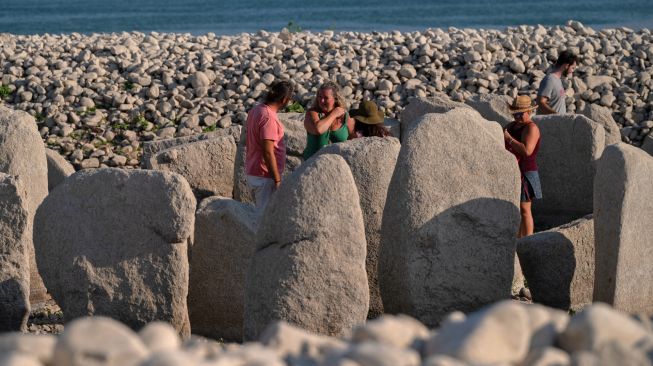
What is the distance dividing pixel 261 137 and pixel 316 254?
177 cm

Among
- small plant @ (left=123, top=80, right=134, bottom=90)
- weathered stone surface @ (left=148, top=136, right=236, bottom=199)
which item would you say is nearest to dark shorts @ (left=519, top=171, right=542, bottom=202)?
weathered stone surface @ (left=148, top=136, right=236, bottom=199)

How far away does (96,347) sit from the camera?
3.56 metres

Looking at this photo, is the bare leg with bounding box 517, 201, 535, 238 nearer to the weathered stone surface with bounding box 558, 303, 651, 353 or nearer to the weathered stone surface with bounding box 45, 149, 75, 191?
the weathered stone surface with bounding box 45, 149, 75, 191

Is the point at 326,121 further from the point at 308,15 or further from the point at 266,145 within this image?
the point at 308,15

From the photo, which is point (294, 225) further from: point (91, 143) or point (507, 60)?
point (507, 60)

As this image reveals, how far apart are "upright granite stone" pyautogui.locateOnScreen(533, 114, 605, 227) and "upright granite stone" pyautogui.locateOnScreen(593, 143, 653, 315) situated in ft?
9.71

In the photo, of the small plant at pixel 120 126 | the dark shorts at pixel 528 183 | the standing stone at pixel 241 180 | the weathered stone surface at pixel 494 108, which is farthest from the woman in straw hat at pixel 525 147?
the small plant at pixel 120 126

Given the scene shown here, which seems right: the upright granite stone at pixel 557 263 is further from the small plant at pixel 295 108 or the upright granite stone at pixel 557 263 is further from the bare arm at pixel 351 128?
the small plant at pixel 295 108

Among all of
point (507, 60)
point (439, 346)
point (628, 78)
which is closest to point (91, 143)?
point (507, 60)

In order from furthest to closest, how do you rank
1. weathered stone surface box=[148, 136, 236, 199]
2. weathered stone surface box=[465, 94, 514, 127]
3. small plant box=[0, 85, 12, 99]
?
small plant box=[0, 85, 12, 99], weathered stone surface box=[465, 94, 514, 127], weathered stone surface box=[148, 136, 236, 199]

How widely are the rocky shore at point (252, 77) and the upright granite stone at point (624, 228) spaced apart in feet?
20.5

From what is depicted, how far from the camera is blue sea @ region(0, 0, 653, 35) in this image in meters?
47.9

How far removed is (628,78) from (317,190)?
9.62 m

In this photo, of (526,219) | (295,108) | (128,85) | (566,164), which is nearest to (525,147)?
(526,219)
